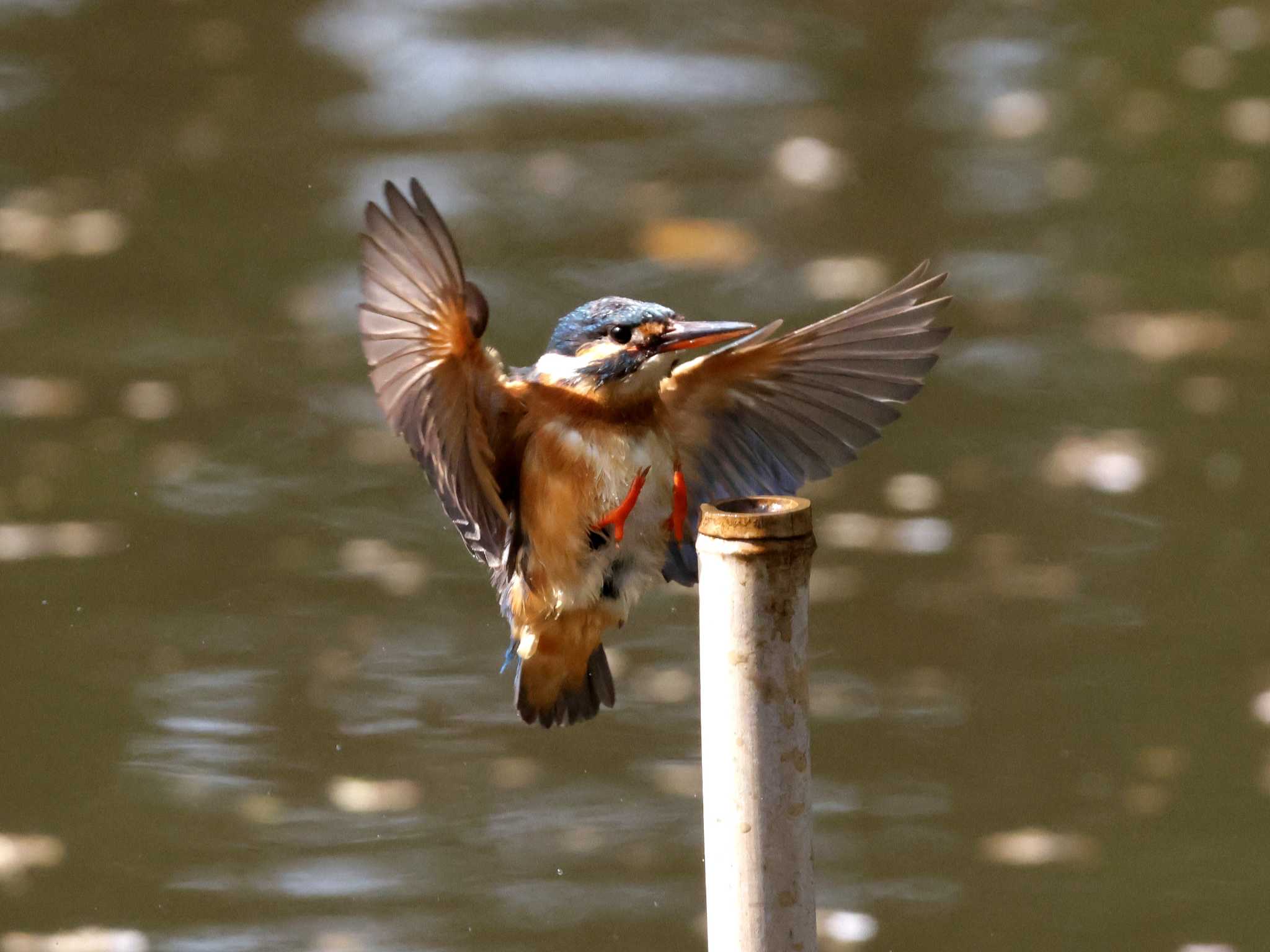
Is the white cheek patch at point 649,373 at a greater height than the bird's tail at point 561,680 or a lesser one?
greater

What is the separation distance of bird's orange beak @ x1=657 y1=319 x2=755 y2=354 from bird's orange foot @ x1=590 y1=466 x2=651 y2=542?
0.17 meters

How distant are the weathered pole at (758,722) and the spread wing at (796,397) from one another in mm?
641

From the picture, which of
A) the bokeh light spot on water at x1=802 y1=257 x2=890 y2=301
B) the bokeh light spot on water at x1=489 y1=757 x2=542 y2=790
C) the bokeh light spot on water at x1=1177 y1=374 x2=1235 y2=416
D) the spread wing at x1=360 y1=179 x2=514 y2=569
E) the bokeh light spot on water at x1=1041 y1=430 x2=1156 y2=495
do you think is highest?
the bokeh light spot on water at x1=802 y1=257 x2=890 y2=301

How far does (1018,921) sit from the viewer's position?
4031 millimetres

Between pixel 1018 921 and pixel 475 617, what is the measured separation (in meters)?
1.48

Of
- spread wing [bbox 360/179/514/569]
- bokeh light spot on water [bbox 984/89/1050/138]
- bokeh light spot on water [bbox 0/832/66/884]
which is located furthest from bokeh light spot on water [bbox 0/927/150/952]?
bokeh light spot on water [bbox 984/89/1050/138]

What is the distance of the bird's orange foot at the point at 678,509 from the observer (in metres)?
2.83

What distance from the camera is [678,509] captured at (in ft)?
9.32

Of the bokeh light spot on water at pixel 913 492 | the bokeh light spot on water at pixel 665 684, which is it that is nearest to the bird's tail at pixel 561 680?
the bokeh light spot on water at pixel 665 684

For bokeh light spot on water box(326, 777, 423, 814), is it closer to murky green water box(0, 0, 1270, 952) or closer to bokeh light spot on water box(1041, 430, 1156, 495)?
murky green water box(0, 0, 1270, 952)

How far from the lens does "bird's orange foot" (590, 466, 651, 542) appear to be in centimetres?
276

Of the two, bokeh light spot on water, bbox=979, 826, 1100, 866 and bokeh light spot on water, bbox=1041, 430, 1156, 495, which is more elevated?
bokeh light spot on water, bbox=1041, 430, 1156, 495

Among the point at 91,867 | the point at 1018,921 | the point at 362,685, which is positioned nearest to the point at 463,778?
the point at 362,685

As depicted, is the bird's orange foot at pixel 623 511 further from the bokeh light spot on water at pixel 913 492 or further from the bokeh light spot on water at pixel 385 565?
the bokeh light spot on water at pixel 913 492
